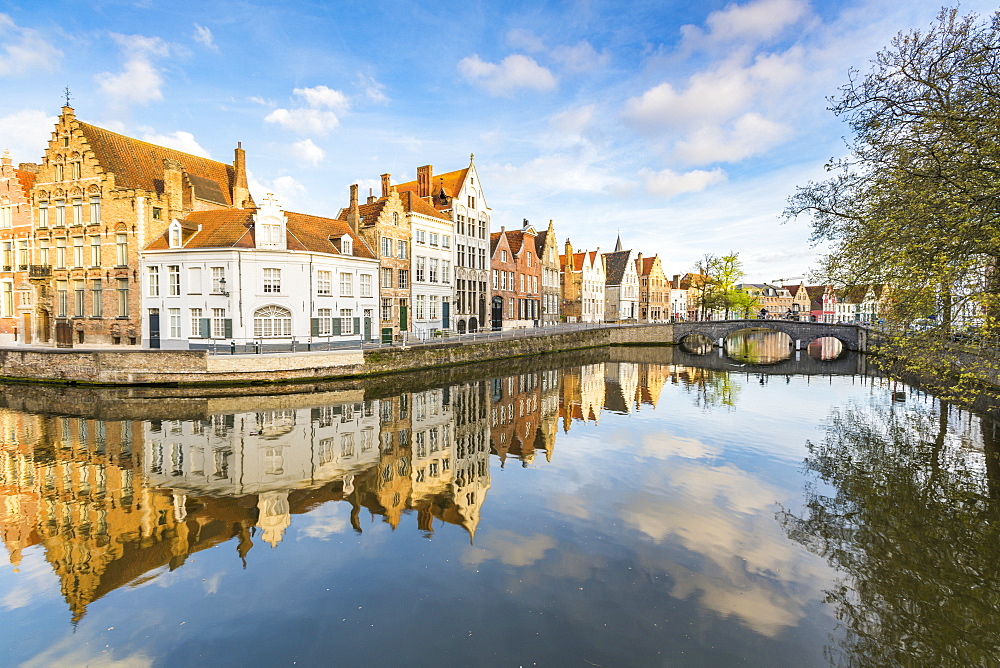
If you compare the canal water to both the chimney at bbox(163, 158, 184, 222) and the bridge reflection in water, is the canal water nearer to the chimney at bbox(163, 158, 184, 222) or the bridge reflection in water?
the bridge reflection in water

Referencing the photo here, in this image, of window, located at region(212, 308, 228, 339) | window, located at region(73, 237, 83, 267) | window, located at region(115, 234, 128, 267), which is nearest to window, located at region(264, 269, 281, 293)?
window, located at region(212, 308, 228, 339)

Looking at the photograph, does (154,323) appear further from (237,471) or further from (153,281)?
(237,471)

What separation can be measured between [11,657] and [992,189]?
16.7m

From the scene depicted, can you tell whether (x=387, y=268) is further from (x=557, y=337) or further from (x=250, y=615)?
(x=250, y=615)

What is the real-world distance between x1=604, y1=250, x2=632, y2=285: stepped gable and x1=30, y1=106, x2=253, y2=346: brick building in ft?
181

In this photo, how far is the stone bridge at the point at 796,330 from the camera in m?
49.1

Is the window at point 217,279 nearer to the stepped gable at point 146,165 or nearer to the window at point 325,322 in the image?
the window at point 325,322

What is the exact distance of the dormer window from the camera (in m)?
28.7

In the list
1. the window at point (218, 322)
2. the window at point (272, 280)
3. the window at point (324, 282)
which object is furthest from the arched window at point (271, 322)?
the window at point (324, 282)

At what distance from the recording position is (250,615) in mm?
6711

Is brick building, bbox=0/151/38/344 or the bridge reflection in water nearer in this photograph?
the bridge reflection in water

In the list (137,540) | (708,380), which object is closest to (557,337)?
(708,380)

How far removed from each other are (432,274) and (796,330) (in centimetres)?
3945

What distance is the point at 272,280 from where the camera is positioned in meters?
28.2
